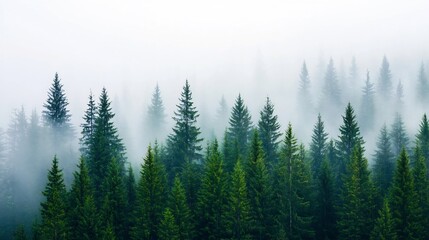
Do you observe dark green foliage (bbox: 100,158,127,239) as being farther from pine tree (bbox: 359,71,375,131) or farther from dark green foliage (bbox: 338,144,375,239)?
pine tree (bbox: 359,71,375,131)

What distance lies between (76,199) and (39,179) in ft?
117

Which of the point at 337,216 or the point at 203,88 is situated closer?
the point at 337,216

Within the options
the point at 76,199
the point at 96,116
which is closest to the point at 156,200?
the point at 76,199

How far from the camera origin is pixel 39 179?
77812mm

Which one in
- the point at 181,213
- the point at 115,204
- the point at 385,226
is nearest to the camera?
the point at 385,226

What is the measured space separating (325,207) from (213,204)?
14.8 meters

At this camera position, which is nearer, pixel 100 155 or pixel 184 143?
pixel 100 155

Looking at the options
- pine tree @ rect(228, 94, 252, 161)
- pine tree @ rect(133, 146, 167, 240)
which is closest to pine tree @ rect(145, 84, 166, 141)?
pine tree @ rect(228, 94, 252, 161)

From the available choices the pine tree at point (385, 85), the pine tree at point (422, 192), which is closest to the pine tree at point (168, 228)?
the pine tree at point (422, 192)

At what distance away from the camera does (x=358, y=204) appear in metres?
47.0

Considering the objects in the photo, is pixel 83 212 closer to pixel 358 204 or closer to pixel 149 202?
pixel 149 202

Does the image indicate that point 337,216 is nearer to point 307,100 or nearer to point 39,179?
point 39,179

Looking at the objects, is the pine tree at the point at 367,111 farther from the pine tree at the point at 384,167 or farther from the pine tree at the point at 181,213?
the pine tree at the point at 181,213

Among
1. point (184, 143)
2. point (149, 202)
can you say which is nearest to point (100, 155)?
point (149, 202)
